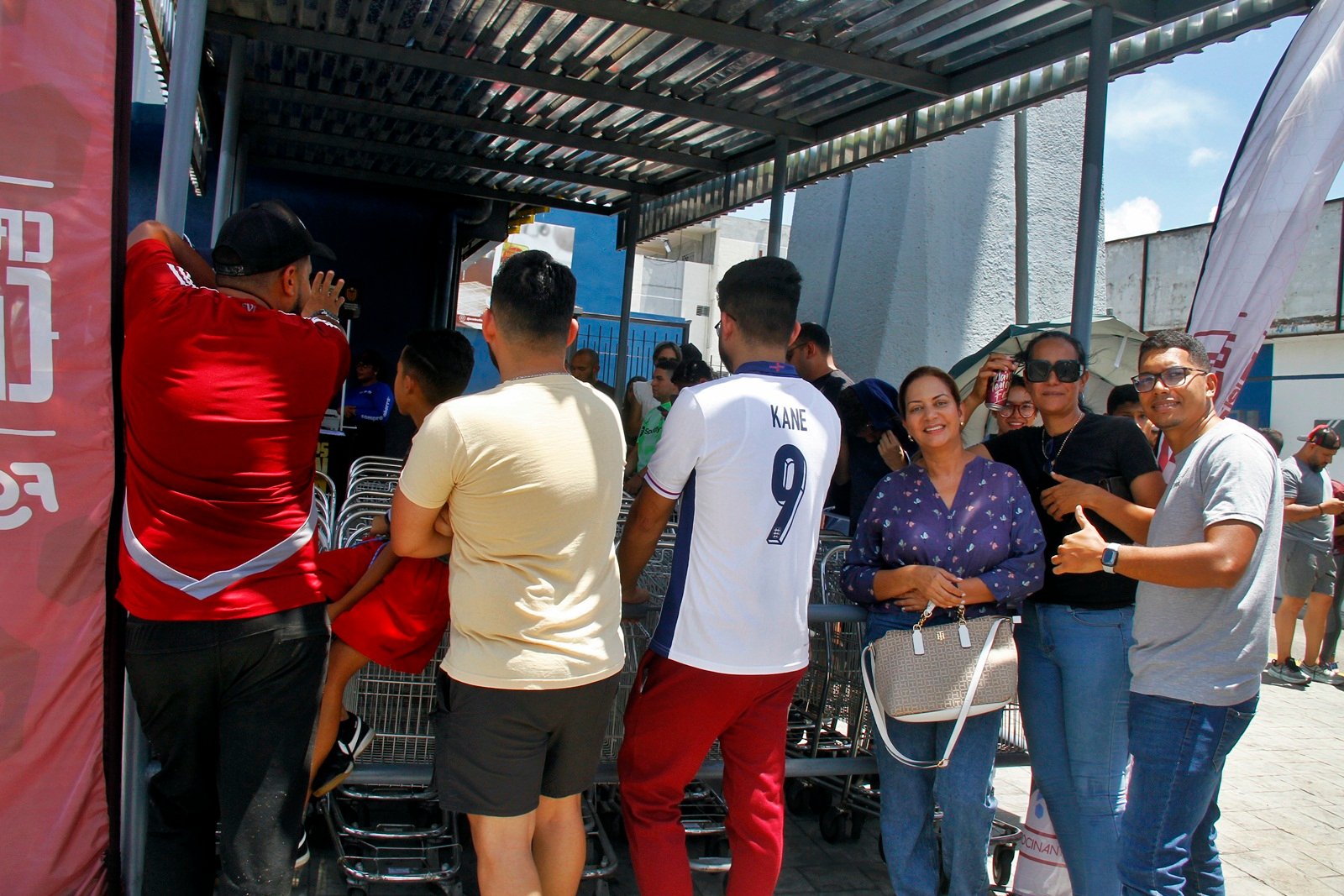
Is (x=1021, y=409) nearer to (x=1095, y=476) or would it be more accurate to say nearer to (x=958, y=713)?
(x=1095, y=476)

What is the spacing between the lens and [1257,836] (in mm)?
4980

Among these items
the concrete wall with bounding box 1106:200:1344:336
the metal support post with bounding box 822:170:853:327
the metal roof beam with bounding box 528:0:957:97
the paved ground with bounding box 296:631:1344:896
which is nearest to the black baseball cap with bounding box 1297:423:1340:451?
the paved ground with bounding box 296:631:1344:896

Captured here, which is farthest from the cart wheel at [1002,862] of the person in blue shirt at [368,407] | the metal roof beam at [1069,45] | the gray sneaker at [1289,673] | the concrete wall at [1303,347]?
the concrete wall at [1303,347]

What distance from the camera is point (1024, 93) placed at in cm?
626

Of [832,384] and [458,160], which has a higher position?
[458,160]

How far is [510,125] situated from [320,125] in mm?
2018

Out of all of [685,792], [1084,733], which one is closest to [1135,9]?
[1084,733]

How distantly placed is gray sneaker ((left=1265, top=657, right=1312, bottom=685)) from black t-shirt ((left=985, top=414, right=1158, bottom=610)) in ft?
21.2

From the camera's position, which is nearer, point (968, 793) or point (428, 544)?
point (428, 544)

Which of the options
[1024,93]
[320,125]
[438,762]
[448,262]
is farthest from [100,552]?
[448,262]

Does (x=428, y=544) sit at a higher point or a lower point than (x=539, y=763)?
higher

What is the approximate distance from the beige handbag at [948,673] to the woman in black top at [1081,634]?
0.28 metres

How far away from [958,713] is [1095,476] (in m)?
0.96

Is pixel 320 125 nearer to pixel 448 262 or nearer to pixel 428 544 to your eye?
pixel 448 262
